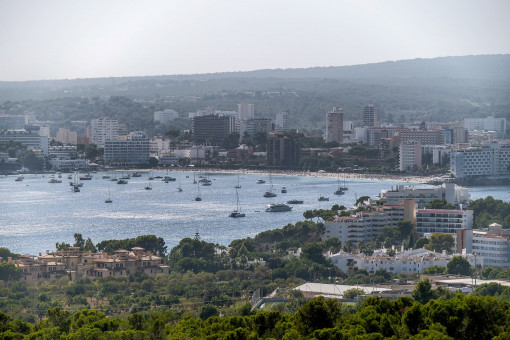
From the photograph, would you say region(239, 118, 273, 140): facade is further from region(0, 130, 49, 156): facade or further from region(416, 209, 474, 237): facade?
region(416, 209, 474, 237): facade

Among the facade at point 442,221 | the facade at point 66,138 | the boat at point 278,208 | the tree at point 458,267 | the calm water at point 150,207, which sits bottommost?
the calm water at point 150,207

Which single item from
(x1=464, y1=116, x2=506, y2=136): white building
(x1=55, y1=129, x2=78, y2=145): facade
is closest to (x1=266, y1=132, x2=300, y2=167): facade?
(x1=55, y1=129, x2=78, y2=145): facade

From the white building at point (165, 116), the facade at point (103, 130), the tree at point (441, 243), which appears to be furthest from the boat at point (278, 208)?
the white building at point (165, 116)

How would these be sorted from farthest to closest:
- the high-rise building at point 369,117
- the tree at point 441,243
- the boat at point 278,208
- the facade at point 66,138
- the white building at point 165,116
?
the white building at point 165,116, the high-rise building at point 369,117, the facade at point 66,138, the boat at point 278,208, the tree at point 441,243

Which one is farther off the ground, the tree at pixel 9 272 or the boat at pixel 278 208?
the tree at pixel 9 272

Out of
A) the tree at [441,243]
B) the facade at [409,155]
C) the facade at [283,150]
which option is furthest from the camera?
the facade at [283,150]

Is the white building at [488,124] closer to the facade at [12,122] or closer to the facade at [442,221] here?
the facade at [12,122]
